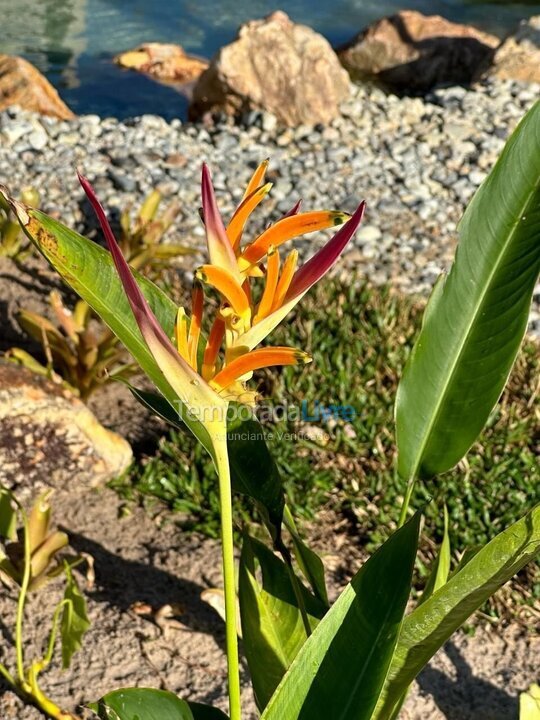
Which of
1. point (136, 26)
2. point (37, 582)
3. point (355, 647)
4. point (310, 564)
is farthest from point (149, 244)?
point (136, 26)

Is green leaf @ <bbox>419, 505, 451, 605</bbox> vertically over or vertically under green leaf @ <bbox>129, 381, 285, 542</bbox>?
under

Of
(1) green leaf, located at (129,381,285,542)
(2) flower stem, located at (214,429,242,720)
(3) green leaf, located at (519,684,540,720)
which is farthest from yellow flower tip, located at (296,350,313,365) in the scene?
(3) green leaf, located at (519,684,540,720)

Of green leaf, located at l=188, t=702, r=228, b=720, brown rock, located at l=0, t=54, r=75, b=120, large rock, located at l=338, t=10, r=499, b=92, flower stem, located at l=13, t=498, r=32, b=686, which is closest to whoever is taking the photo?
green leaf, located at l=188, t=702, r=228, b=720

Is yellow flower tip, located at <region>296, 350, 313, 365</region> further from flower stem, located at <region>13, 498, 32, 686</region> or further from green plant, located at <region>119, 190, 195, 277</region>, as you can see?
green plant, located at <region>119, 190, 195, 277</region>

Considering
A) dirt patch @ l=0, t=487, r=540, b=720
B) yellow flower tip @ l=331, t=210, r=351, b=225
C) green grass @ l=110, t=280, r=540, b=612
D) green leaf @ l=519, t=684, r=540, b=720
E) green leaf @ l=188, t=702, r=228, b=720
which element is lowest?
dirt patch @ l=0, t=487, r=540, b=720

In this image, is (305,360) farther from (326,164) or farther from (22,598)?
(326,164)
